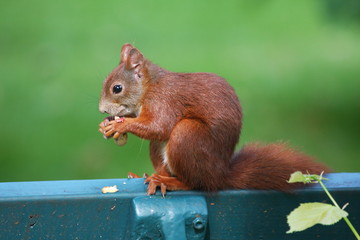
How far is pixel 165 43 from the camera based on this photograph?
5.83 meters

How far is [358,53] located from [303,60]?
1.69ft

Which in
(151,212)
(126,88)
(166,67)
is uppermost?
(126,88)

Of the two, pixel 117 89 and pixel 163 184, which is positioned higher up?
pixel 117 89

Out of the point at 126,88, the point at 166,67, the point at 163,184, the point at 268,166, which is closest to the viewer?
the point at 163,184

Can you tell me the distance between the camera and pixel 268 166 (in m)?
2.30

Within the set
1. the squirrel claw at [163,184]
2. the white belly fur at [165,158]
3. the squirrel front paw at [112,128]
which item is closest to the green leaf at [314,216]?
the squirrel claw at [163,184]

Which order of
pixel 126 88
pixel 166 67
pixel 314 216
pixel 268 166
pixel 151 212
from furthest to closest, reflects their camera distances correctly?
1. pixel 166 67
2. pixel 126 88
3. pixel 268 166
4. pixel 151 212
5. pixel 314 216

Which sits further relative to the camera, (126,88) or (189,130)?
(126,88)

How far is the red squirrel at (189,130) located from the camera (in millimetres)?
2223

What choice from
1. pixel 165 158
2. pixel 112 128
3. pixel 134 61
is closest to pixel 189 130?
pixel 165 158

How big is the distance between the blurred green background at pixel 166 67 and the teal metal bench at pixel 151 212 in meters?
1.90

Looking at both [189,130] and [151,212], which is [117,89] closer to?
[189,130]

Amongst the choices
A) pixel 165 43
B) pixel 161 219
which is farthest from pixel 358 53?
pixel 161 219

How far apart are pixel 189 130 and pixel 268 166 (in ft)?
0.98
